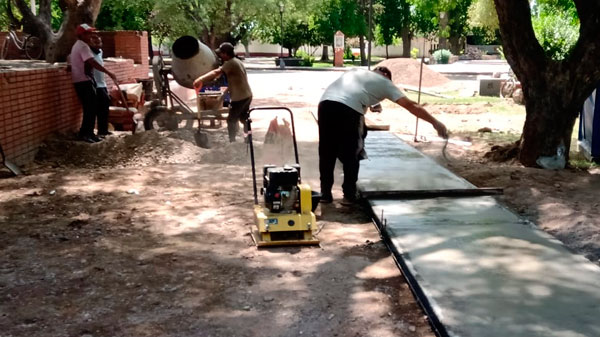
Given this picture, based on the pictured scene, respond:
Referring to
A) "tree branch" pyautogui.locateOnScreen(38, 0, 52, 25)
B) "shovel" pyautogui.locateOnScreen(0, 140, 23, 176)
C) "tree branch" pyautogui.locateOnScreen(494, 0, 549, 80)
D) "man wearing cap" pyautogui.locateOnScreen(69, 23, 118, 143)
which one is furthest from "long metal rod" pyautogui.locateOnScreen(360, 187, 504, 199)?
"tree branch" pyautogui.locateOnScreen(38, 0, 52, 25)

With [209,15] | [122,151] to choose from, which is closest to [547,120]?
[122,151]

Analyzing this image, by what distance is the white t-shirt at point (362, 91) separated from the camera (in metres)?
5.94

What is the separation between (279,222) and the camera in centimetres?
504

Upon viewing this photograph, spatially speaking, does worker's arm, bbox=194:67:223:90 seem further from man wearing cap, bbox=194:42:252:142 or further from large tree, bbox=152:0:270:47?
large tree, bbox=152:0:270:47

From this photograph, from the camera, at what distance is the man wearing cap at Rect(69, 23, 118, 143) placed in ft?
29.7

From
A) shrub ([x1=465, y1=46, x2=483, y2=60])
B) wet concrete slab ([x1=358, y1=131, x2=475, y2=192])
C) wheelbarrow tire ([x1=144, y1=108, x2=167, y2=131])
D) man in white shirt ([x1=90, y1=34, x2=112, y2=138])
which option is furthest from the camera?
shrub ([x1=465, y1=46, x2=483, y2=60])

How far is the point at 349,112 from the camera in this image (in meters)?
5.97

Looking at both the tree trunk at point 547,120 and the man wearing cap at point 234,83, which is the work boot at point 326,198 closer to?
the man wearing cap at point 234,83

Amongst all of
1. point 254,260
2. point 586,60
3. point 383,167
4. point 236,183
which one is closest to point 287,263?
point 254,260

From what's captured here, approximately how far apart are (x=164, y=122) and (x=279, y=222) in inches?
255

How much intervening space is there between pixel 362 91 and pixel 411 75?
21495 mm

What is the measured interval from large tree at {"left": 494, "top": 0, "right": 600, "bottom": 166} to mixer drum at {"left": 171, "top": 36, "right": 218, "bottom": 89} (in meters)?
5.14

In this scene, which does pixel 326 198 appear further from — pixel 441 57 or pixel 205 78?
pixel 441 57

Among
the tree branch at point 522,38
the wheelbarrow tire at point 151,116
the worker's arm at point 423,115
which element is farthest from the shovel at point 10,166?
the tree branch at point 522,38
